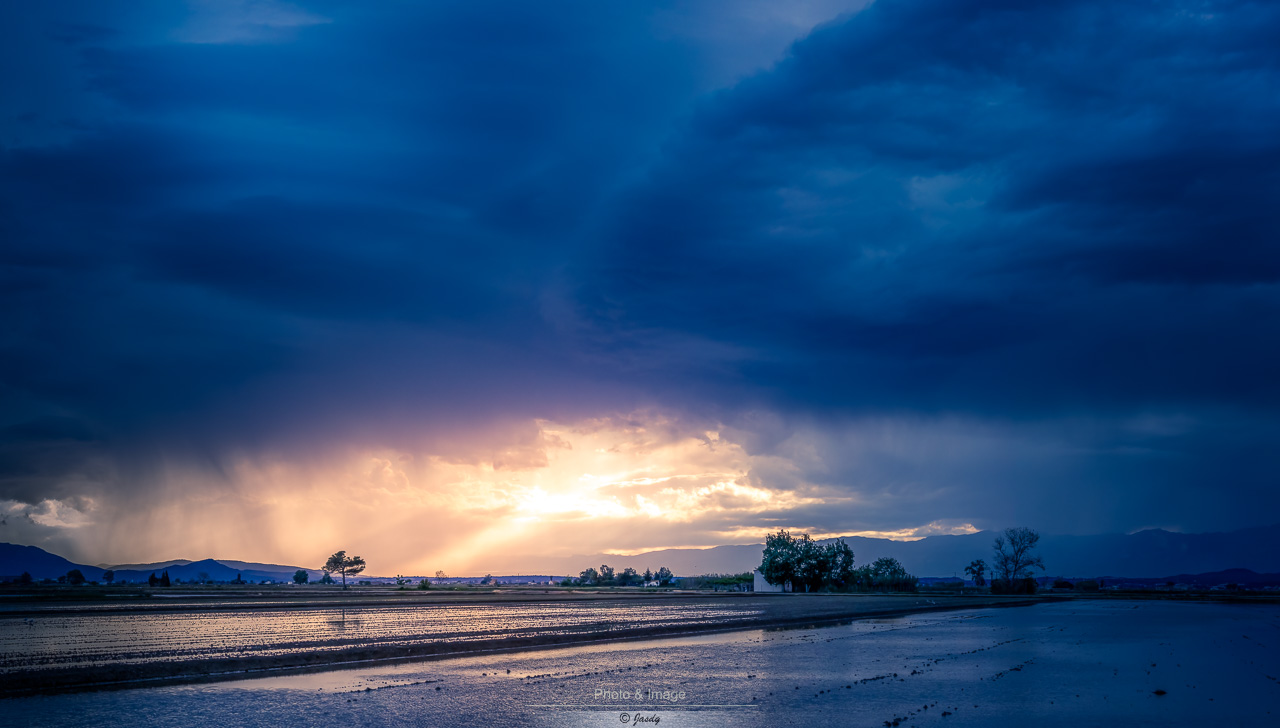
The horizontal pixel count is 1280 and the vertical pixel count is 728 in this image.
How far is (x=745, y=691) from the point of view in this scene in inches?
862

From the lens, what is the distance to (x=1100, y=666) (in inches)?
1148

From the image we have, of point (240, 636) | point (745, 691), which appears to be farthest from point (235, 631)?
point (745, 691)

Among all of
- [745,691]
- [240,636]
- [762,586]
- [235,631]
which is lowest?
[762,586]

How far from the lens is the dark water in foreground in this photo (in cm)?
1798

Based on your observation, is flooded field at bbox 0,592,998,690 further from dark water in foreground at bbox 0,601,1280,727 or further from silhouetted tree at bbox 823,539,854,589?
silhouetted tree at bbox 823,539,854,589

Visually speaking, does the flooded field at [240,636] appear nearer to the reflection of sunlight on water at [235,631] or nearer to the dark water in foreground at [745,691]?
the reflection of sunlight on water at [235,631]

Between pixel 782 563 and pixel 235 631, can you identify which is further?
pixel 782 563

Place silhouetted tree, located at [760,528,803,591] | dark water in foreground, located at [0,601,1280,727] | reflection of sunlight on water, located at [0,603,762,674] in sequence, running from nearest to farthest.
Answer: dark water in foreground, located at [0,601,1280,727]
reflection of sunlight on water, located at [0,603,762,674]
silhouetted tree, located at [760,528,803,591]

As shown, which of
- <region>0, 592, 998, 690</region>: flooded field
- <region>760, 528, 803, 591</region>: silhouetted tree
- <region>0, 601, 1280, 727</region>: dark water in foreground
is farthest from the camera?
<region>760, 528, 803, 591</region>: silhouetted tree

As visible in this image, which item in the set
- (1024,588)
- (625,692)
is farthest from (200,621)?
(1024,588)

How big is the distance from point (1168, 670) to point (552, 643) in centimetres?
2568

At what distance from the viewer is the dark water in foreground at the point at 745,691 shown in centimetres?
1798

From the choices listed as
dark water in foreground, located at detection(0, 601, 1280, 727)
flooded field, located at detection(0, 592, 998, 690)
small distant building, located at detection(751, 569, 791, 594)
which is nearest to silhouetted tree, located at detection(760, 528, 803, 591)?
small distant building, located at detection(751, 569, 791, 594)

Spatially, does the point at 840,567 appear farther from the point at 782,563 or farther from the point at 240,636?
the point at 240,636
